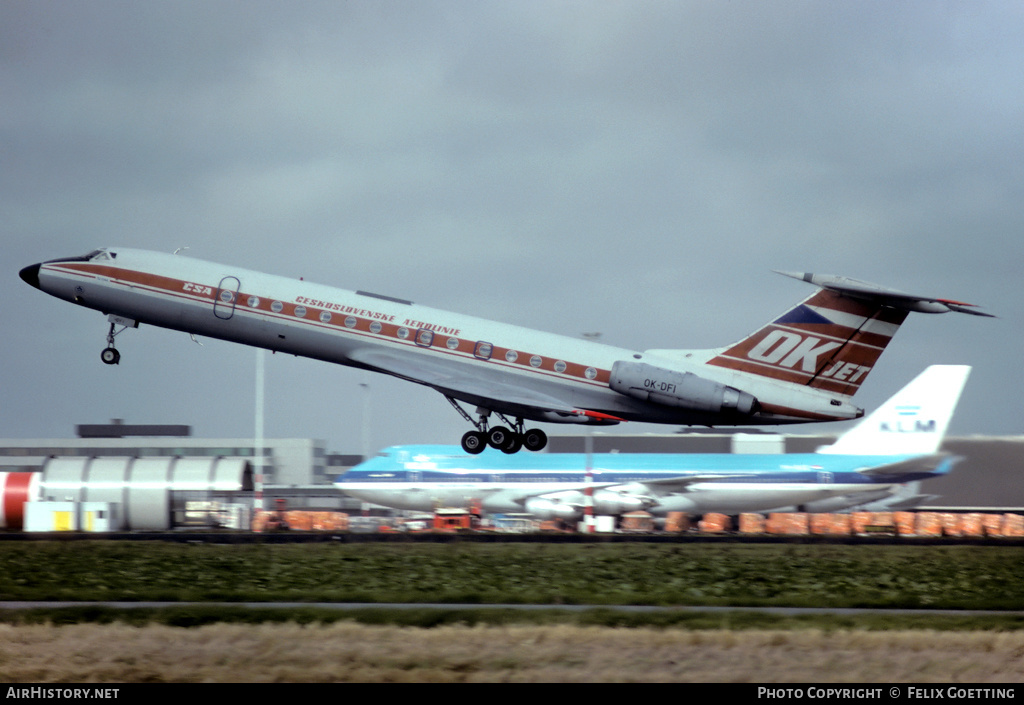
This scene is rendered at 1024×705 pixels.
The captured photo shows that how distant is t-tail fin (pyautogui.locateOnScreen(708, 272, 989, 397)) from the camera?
34.1 m

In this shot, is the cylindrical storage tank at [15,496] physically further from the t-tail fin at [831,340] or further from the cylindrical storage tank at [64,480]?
the t-tail fin at [831,340]

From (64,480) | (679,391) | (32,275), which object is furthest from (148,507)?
(679,391)

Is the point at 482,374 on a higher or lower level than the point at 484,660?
higher

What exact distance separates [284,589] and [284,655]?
1247 cm

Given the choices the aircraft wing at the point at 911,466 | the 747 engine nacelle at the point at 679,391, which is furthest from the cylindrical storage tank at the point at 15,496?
the aircraft wing at the point at 911,466

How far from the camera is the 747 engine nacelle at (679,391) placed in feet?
109

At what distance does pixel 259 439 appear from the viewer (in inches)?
2793

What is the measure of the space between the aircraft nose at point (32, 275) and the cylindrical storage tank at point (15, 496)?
2162 cm

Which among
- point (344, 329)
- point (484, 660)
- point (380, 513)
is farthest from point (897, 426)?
point (484, 660)

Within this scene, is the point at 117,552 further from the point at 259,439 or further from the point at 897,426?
the point at 897,426

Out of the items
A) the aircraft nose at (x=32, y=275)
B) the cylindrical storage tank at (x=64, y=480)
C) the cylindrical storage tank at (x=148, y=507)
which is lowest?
the cylindrical storage tank at (x=148, y=507)

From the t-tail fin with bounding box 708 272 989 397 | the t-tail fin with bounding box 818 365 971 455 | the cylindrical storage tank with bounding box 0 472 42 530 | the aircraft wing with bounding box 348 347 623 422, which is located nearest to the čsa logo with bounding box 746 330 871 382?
the t-tail fin with bounding box 708 272 989 397

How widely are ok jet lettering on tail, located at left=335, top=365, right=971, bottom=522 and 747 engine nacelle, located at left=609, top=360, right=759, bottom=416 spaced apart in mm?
24568
